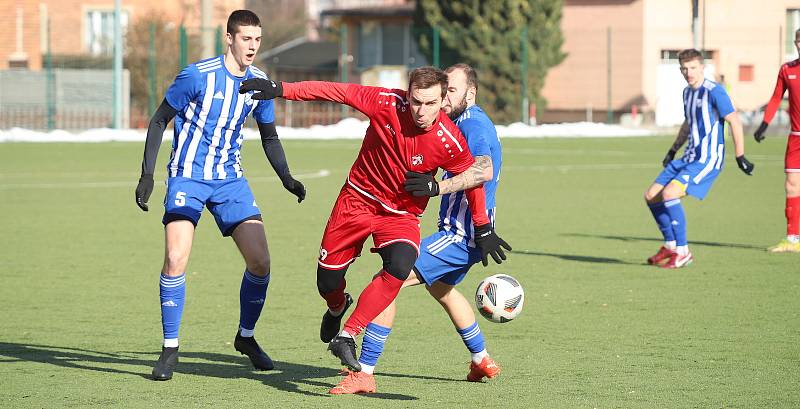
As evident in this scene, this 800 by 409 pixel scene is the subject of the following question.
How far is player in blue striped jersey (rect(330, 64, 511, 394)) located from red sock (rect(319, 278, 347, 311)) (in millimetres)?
376

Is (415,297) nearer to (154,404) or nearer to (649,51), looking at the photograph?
(154,404)

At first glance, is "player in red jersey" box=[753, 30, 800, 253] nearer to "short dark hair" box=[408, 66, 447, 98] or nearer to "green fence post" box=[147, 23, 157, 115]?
"short dark hair" box=[408, 66, 447, 98]

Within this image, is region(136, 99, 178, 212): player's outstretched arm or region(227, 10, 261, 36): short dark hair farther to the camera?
region(136, 99, 178, 212): player's outstretched arm

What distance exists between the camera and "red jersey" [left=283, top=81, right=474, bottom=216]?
23.9ft

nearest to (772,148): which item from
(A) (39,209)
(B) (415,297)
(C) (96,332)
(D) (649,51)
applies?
(D) (649,51)

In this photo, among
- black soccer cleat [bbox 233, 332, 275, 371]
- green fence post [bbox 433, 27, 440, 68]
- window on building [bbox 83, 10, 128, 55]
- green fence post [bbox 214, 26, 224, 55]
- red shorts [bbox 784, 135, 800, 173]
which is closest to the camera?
black soccer cleat [bbox 233, 332, 275, 371]

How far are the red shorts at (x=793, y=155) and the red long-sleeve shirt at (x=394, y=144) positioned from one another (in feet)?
25.8

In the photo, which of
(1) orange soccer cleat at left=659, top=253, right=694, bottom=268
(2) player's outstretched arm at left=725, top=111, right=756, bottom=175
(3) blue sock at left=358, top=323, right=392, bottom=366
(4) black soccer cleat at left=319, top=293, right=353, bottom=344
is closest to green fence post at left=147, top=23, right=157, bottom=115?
(2) player's outstretched arm at left=725, top=111, right=756, bottom=175

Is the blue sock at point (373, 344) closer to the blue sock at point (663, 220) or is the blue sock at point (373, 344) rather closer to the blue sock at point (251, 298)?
the blue sock at point (251, 298)

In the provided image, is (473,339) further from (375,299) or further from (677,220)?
(677,220)

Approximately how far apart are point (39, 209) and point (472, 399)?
40.6 feet

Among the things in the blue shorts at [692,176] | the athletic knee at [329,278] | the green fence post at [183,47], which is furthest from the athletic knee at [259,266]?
the green fence post at [183,47]

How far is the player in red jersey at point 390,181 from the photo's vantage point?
7.24 metres

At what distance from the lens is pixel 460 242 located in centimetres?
764
